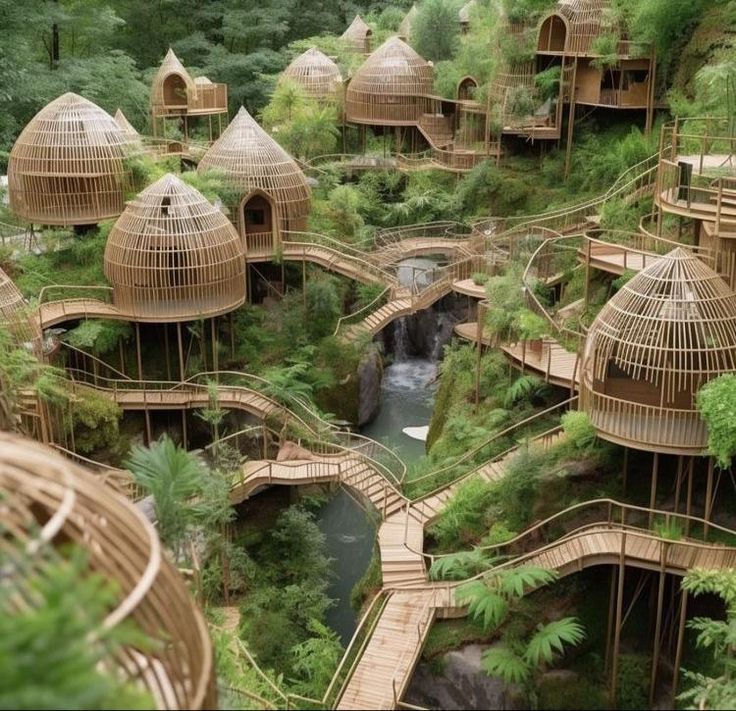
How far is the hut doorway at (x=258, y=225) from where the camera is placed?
A: 3572 centimetres

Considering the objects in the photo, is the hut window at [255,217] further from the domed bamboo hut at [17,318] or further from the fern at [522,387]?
the fern at [522,387]

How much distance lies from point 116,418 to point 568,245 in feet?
50.3

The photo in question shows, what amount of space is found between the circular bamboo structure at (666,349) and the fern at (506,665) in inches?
197

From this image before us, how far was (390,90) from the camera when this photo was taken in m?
46.6

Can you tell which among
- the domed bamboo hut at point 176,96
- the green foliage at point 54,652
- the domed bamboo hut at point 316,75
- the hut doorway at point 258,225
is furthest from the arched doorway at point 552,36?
the green foliage at point 54,652

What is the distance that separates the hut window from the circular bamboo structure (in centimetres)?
1885

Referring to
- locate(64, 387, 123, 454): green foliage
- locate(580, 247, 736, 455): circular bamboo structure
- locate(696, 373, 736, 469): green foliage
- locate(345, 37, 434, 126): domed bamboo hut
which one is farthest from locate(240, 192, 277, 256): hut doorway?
locate(696, 373, 736, 469): green foliage

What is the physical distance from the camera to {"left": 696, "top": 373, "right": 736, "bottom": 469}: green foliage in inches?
725

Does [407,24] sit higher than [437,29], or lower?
higher

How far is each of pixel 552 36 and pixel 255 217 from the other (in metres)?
14.7

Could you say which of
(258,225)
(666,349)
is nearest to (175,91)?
(258,225)

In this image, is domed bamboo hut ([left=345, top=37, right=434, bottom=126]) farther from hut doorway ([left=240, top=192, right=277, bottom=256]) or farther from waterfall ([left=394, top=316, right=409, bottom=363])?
hut doorway ([left=240, top=192, right=277, bottom=256])

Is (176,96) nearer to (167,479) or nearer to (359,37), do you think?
(359,37)

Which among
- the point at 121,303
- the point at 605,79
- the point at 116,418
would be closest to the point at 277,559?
the point at 116,418
